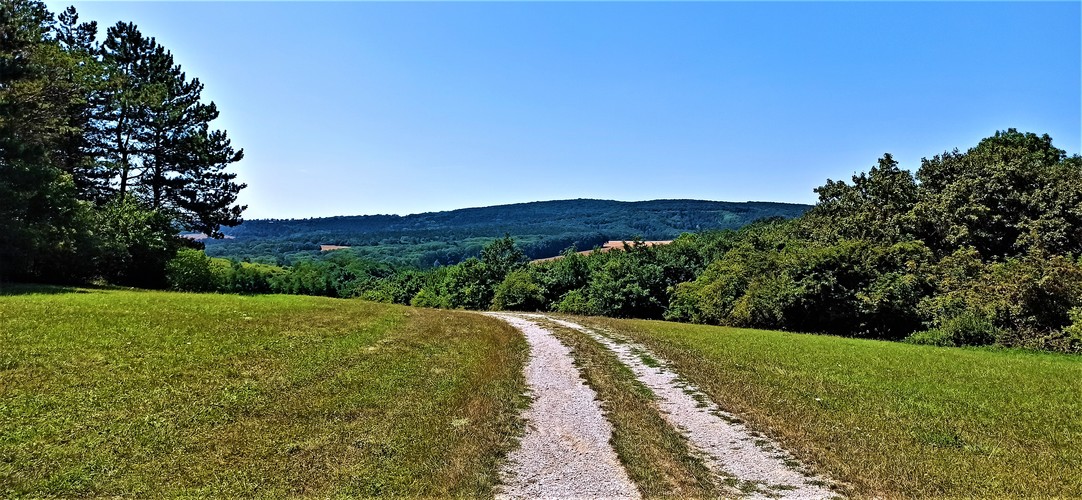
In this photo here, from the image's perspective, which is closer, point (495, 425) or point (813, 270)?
point (495, 425)

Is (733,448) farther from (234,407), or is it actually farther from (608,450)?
(234,407)

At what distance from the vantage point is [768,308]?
36656mm

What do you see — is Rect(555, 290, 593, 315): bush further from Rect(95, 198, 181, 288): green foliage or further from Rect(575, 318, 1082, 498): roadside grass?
Rect(95, 198, 181, 288): green foliage

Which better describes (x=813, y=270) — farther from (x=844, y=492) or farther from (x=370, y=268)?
(x=370, y=268)

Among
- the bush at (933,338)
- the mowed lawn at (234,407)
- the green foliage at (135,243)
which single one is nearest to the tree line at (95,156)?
the green foliage at (135,243)

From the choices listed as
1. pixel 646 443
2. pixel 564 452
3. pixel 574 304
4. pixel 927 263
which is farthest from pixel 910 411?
pixel 574 304

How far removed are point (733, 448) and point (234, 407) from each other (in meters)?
9.67

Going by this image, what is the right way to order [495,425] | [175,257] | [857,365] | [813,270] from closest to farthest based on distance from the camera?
[495,425], [857,365], [813,270], [175,257]

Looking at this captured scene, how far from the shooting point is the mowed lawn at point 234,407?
7898 mm

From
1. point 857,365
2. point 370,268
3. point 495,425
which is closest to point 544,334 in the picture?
point 857,365

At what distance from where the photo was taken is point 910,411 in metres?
12.5

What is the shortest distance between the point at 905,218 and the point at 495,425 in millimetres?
40374

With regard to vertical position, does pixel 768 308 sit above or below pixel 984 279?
below

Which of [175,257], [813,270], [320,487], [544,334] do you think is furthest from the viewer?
[175,257]
